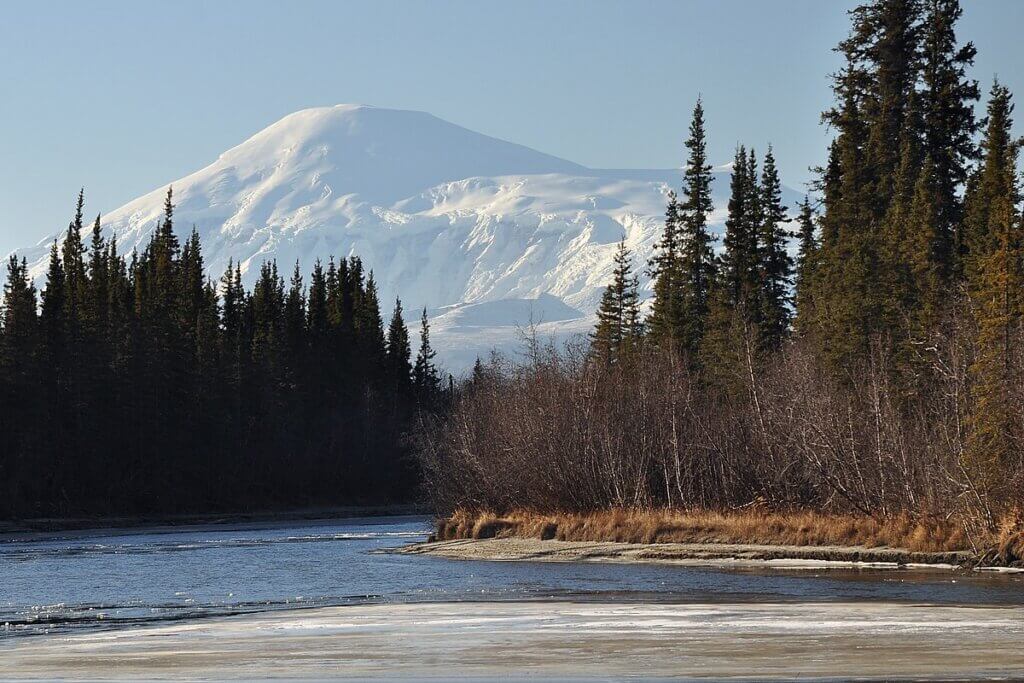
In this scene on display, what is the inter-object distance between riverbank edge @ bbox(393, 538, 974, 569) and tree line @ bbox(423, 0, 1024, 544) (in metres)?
2.32

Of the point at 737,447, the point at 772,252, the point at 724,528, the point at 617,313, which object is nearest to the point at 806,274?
the point at 772,252

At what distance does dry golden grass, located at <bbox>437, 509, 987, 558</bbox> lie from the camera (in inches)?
1703

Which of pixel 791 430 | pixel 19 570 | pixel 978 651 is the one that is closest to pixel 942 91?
pixel 791 430

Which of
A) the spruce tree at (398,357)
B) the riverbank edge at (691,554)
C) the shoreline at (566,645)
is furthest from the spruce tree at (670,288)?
the shoreline at (566,645)

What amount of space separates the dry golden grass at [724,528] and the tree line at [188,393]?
113 feet

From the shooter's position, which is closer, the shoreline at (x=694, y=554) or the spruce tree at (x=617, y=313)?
the shoreline at (x=694, y=554)

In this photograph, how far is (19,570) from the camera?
165 feet

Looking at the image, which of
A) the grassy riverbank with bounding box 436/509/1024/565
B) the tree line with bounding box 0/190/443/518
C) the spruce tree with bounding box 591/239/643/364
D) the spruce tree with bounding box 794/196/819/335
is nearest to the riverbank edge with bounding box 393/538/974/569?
the grassy riverbank with bounding box 436/509/1024/565

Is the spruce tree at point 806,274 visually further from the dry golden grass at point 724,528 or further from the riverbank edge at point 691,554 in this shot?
the riverbank edge at point 691,554

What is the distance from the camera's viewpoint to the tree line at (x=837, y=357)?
48406 millimetres

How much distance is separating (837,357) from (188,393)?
171 feet

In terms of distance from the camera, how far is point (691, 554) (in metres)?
47.8

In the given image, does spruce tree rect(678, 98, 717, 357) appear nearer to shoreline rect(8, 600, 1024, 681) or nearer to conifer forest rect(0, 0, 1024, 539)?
conifer forest rect(0, 0, 1024, 539)

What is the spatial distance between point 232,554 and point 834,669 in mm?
42517
